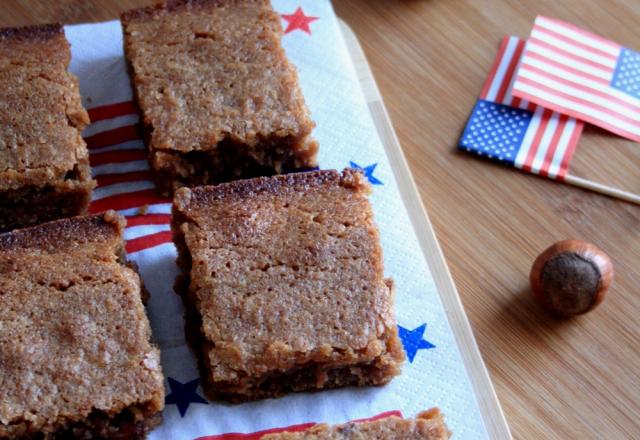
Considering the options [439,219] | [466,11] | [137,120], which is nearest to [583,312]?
[439,219]

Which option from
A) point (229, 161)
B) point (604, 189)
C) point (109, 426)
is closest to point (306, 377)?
point (109, 426)

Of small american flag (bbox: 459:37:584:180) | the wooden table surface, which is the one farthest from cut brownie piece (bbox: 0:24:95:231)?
small american flag (bbox: 459:37:584:180)

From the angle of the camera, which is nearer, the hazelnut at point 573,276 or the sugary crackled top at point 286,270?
the sugary crackled top at point 286,270

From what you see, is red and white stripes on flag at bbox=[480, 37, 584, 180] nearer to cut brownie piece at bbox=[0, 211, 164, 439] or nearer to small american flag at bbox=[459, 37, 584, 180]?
small american flag at bbox=[459, 37, 584, 180]

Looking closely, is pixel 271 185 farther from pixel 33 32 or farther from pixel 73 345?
pixel 33 32

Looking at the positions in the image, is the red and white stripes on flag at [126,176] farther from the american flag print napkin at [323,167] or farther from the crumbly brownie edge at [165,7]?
the crumbly brownie edge at [165,7]

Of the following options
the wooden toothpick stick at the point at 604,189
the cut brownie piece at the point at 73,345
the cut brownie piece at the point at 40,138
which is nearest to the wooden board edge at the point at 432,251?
the wooden toothpick stick at the point at 604,189

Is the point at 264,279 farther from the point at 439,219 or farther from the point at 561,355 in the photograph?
the point at 561,355
